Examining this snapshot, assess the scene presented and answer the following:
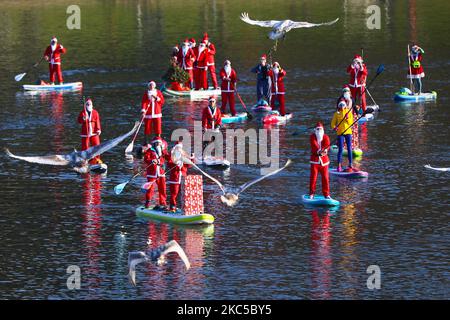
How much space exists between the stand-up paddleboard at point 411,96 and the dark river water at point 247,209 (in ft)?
2.02

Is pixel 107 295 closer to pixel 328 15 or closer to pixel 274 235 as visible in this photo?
pixel 274 235

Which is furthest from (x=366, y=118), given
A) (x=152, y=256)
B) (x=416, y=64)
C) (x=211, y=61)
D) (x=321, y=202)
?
(x=152, y=256)

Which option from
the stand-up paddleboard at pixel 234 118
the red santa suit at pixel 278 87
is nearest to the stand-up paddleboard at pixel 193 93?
the stand-up paddleboard at pixel 234 118

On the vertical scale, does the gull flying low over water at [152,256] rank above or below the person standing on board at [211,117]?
below

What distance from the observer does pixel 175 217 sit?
3253cm

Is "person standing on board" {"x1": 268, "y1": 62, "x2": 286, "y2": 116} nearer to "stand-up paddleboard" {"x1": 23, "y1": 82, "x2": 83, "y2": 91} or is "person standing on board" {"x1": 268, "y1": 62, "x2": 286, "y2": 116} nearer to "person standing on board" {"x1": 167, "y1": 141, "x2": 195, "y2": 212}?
"stand-up paddleboard" {"x1": 23, "y1": 82, "x2": 83, "y2": 91}

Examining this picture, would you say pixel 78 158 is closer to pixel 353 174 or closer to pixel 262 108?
pixel 353 174

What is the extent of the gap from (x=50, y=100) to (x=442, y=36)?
2964 cm

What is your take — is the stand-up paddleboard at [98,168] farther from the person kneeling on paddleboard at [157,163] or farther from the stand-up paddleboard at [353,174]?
the stand-up paddleboard at [353,174]

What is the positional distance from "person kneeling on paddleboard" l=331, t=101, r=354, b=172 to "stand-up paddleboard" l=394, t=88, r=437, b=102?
15774 millimetres

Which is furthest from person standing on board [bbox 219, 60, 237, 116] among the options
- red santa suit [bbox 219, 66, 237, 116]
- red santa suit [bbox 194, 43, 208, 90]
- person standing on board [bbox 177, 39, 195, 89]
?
person standing on board [bbox 177, 39, 195, 89]

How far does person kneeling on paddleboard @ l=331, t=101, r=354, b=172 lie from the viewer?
3719 centimetres

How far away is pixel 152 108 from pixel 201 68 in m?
12.7

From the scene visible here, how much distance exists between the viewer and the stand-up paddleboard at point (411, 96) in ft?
173
